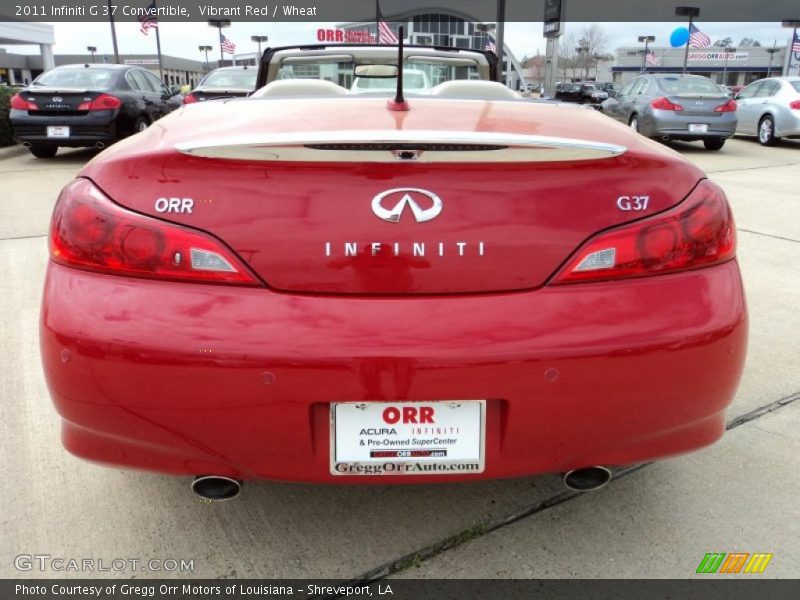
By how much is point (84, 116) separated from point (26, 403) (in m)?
7.87

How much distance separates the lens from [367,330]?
150 centimetres

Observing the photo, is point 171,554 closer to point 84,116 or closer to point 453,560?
point 453,560

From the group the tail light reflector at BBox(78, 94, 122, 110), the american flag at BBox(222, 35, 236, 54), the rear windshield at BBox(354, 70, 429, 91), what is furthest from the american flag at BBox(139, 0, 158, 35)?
the rear windshield at BBox(354, 70, 429, 91)

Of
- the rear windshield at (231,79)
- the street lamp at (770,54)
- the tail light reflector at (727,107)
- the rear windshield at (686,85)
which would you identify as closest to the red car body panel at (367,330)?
the rear windshield at (231,79)

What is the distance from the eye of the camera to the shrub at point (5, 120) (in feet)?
36.3

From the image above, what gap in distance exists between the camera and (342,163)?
1584 millimetres

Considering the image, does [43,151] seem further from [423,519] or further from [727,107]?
[727,107]

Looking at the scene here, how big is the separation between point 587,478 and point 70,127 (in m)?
9.57

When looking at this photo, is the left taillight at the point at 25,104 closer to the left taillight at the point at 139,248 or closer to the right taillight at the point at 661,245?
the left taillight at the point at 139,248

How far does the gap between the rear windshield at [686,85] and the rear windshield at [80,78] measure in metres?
9.47

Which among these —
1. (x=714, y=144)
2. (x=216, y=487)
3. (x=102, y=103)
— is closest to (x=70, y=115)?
(x=102, y=103)

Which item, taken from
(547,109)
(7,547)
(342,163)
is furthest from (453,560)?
(547,109)

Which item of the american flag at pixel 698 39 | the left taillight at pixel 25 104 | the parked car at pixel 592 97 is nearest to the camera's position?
the left taillight at pixel 25 104

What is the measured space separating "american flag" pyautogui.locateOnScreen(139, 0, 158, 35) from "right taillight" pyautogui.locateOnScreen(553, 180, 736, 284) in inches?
1206
